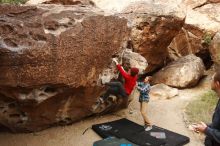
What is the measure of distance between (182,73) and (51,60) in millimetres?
5919

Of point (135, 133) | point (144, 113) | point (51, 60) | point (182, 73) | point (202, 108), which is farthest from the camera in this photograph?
point (182, 73)

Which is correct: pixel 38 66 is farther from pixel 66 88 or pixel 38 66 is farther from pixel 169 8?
pixel 169 8

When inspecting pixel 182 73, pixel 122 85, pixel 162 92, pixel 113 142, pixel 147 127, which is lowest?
pixel 162 92

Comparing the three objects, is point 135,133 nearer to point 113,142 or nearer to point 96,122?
point 113,142

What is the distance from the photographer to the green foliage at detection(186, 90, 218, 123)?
9539mm

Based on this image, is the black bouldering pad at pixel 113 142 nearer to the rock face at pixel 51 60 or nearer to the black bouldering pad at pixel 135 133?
the black bouldering pad at pixel 135 133

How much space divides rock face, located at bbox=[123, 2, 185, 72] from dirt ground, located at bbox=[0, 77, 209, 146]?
1975mm

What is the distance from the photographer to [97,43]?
8109 millimetres

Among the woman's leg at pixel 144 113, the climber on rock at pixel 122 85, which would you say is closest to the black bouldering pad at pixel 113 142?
the woman's leg at pixel 144 113

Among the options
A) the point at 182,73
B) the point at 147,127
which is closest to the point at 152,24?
the point at 182,73

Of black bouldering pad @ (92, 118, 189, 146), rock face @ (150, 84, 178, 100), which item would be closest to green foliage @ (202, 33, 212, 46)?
rock face @ (150, 84, 178, 100)

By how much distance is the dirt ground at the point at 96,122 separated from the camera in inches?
318

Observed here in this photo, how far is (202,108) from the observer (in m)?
10.1

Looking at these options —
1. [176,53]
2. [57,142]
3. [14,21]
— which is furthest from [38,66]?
[176,53]
